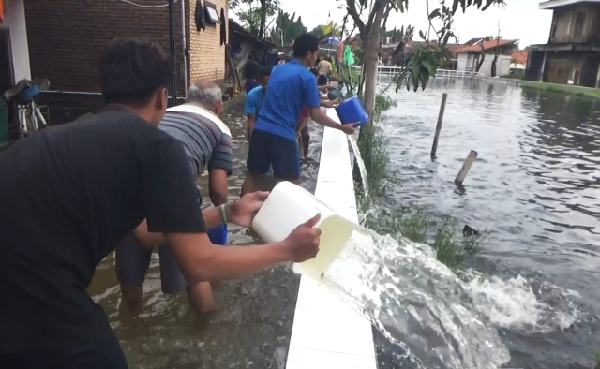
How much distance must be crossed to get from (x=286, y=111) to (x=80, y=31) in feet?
24.3

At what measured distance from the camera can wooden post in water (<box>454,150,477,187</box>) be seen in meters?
8.80

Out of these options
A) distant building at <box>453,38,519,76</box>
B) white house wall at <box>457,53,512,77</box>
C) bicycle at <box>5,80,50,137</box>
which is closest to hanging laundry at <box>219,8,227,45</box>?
bicycle at <box>5,80,50,137</box>

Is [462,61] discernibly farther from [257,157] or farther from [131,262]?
[131,262]

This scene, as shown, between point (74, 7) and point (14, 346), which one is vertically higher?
point (74, 7)

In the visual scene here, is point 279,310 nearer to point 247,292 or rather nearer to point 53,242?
point 247,292

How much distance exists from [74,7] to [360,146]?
6706 millimetres

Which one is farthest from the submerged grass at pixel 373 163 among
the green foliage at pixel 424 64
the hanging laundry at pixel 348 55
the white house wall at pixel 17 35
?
the hanging laundry at pixel 348 55

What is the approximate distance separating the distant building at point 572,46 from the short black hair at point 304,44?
3705cm

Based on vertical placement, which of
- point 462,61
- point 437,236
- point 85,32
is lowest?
point 437,236

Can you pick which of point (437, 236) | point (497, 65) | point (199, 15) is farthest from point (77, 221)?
point (497, 65)

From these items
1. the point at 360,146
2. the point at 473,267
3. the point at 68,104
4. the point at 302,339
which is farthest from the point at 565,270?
the point at 68,104

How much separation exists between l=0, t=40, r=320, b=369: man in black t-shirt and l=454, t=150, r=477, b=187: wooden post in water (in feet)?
26.7

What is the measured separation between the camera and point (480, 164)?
11.3 metres

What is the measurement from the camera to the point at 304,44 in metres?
4.73
